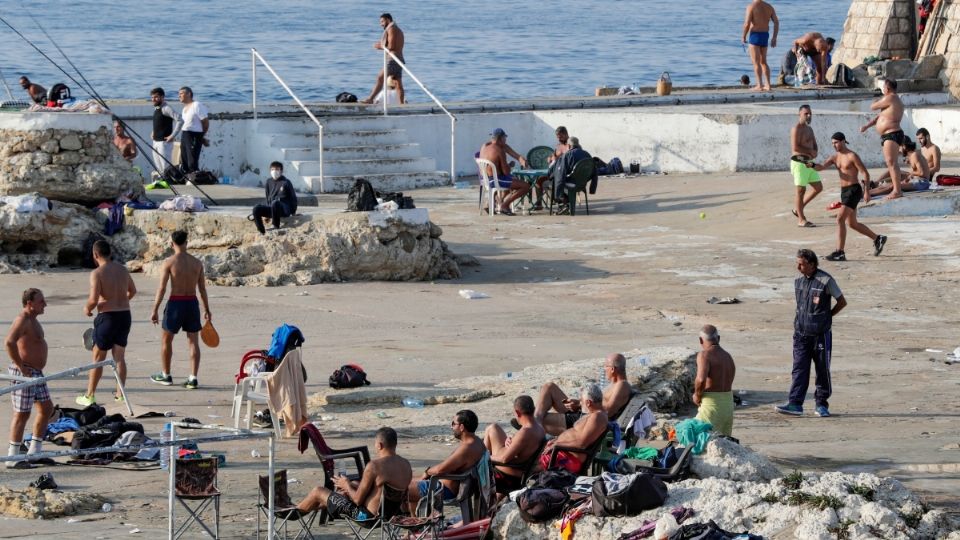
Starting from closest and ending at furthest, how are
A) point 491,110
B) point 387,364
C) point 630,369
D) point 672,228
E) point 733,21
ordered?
point 630,369
point 387,364
point 672,228
point 491,110
point 733,21

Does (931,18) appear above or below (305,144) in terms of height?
above

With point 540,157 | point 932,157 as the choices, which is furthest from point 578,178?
point 932,157

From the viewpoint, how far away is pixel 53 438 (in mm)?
11055

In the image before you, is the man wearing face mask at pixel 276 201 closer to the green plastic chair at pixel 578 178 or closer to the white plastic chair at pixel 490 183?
the white plastic chair at pixel 490 183

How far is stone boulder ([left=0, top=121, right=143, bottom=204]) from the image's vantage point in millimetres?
18281

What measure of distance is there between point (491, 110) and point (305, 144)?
406cm

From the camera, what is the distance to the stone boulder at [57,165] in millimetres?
18281

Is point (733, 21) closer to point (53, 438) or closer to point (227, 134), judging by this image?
point (227, 134)

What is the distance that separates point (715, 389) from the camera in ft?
36.3

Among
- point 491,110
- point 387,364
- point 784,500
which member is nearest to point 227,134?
point 491,110

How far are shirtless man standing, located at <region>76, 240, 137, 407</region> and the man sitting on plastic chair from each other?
356cm

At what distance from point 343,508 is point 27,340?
3.21 metres

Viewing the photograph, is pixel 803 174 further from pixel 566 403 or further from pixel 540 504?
pixel 540 504

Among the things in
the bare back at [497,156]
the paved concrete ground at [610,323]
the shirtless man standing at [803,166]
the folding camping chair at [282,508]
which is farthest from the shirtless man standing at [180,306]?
the bare back at [497,156]
